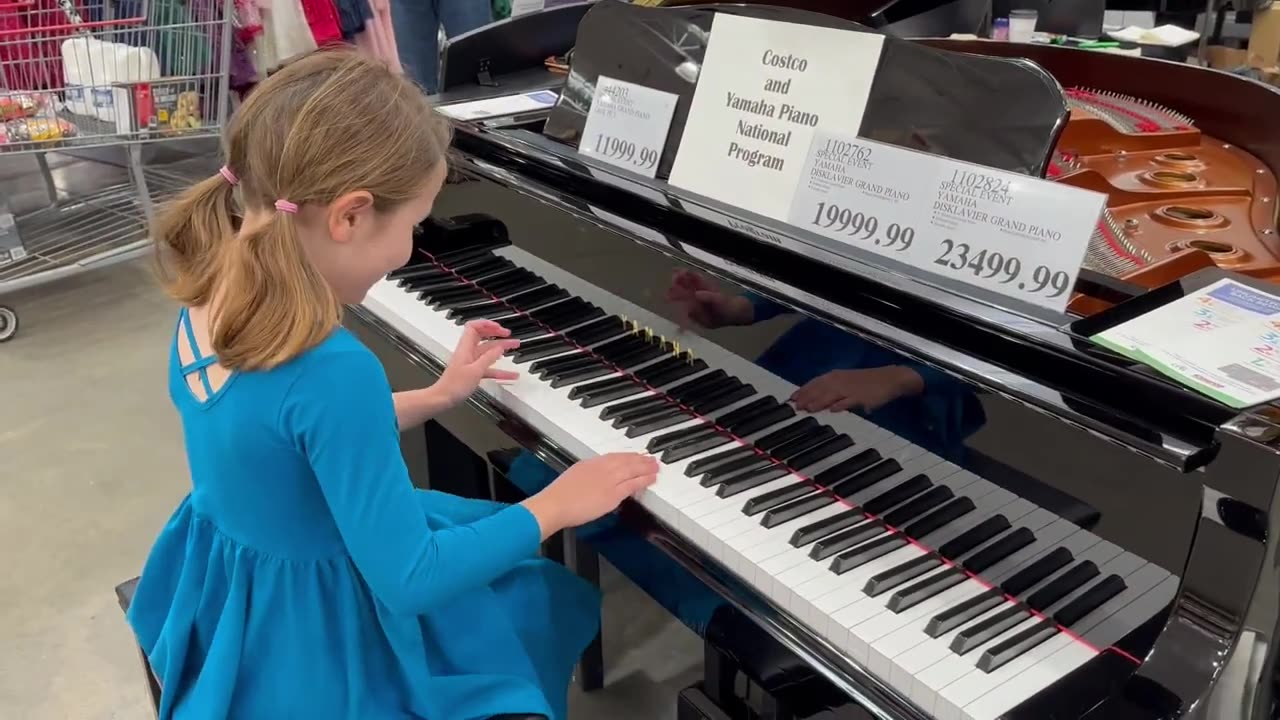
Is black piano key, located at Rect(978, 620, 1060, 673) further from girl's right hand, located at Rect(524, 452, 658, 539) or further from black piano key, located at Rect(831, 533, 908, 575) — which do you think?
girl's right hand, located at Rect(524, 452, 658, 539)

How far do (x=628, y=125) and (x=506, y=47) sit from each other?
3.16 ft

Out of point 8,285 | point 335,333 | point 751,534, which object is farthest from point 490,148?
point 8,285

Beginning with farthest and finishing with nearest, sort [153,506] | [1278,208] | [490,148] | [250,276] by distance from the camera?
[153,506] < [490,148] < [1278,208] < [250,276]

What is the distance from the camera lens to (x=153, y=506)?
8.80 feet

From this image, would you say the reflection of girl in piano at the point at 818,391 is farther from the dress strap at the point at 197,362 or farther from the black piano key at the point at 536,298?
the dress strap at the point at 197,362

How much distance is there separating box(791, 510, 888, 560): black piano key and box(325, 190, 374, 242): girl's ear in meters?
0.61

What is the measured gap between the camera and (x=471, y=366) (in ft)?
5.12

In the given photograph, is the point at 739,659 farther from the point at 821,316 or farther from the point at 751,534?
the point at 821,316

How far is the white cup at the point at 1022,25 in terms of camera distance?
3342 millimetres

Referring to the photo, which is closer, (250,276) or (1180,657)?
(1180,657)

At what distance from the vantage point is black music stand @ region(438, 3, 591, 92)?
240cm

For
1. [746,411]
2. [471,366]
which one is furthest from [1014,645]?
[471,366]

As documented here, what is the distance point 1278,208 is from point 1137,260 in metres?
0.46

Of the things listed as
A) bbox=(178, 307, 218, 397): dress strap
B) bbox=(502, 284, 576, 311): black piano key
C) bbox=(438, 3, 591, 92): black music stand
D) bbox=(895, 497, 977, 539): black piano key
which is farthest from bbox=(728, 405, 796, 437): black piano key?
bbox=(438, 3, 591, 92): black music stand
